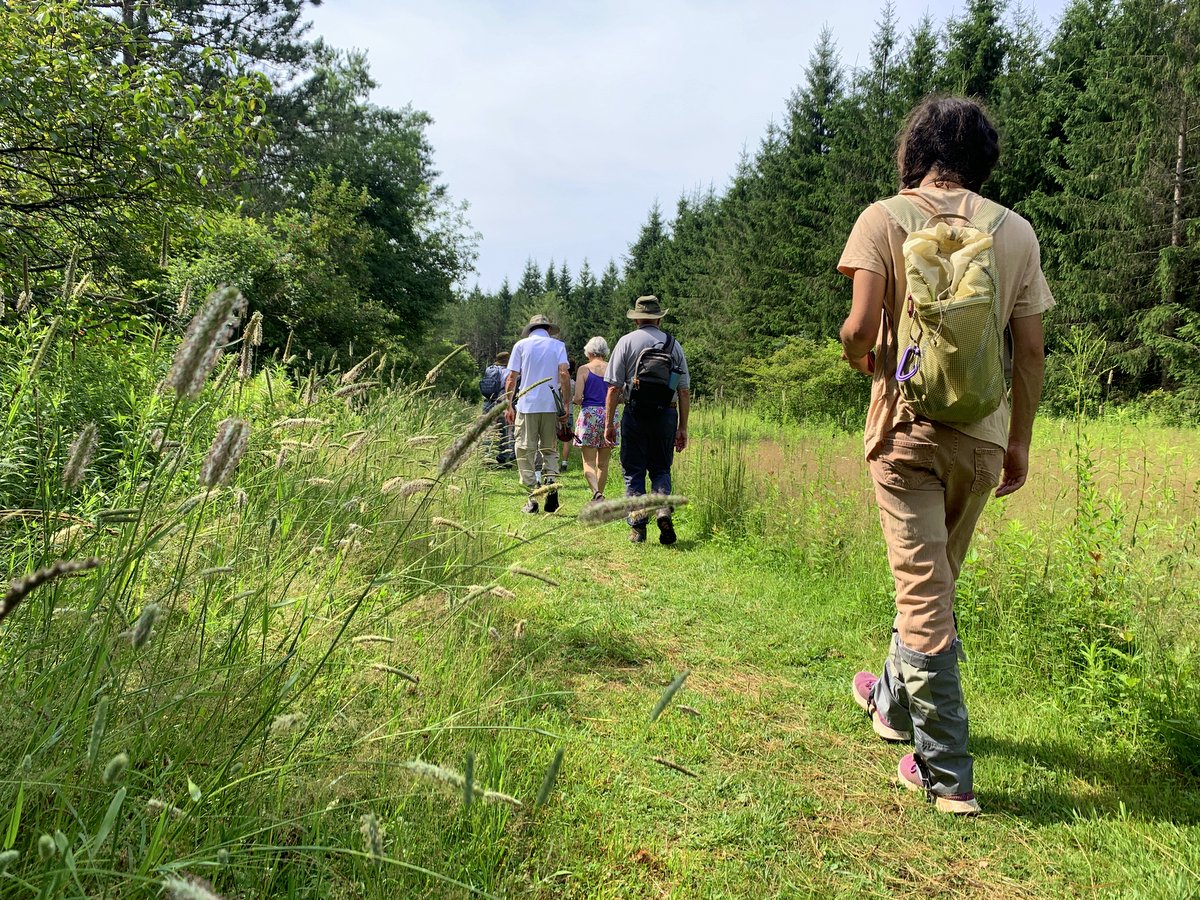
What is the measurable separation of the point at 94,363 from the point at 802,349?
17566 mm

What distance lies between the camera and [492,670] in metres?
2.66

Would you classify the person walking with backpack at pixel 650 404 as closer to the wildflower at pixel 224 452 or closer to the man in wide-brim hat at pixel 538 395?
the man in wide-brim hat at pixel 538 395

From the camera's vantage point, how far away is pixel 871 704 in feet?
9.20

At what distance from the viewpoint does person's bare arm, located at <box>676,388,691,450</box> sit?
6.05m

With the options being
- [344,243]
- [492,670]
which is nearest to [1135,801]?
[492,670]

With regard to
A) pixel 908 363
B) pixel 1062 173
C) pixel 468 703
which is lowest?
pixel 468 703

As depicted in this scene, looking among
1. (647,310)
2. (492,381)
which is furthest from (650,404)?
(492,381)

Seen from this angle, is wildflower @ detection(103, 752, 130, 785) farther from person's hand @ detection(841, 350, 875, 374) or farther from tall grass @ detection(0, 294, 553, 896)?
person's hand @ detection(841, 350, 875, 374)

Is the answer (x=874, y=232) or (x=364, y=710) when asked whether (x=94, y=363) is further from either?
(x=874, y=232)

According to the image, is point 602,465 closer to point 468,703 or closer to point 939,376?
point 468,703

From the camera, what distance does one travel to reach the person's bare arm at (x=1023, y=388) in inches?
92.2

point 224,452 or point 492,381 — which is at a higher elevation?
point 492,381

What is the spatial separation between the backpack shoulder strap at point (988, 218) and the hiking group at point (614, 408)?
9.68ft

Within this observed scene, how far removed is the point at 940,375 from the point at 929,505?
49 cm
